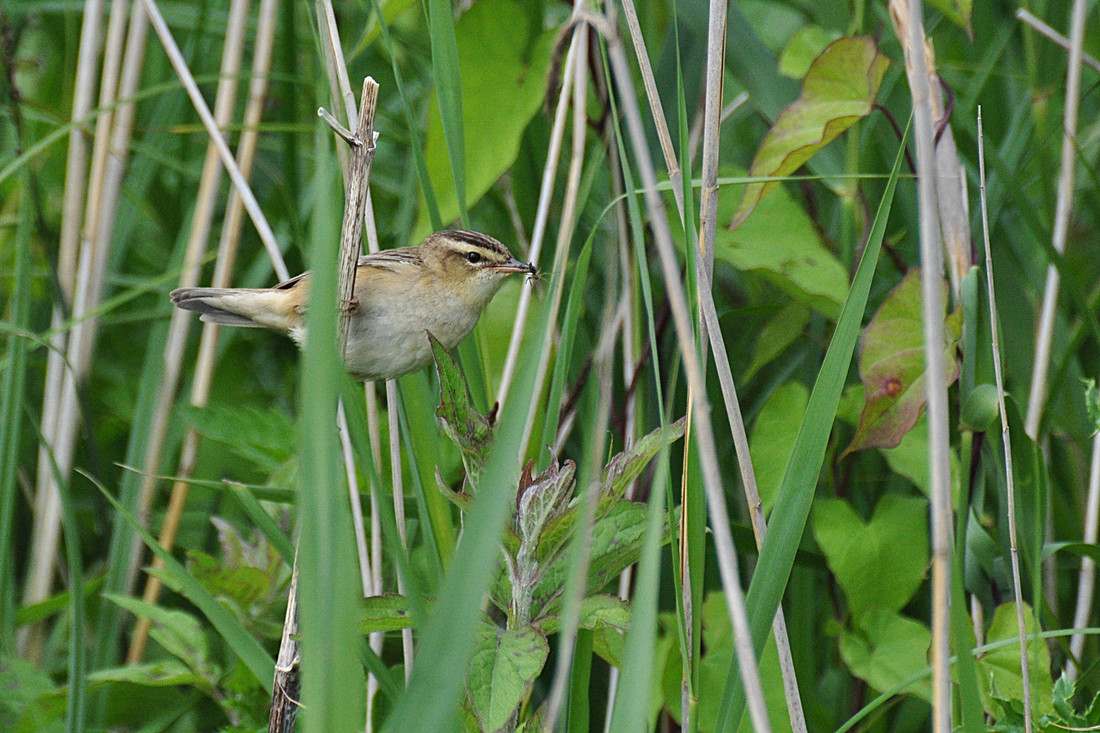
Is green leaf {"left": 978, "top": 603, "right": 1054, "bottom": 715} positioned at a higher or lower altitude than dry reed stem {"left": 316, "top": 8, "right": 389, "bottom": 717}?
lower

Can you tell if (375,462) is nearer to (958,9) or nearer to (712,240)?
(712,240)

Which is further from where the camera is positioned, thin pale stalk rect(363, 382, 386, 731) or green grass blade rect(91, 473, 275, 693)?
thin pale stalk rect(363, 382, 386, 731)

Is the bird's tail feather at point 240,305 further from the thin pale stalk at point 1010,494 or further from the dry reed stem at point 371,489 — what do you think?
the thin pale stalk at point 1010,494

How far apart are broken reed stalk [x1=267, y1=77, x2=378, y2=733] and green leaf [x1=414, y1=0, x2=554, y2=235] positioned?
0.56 meters

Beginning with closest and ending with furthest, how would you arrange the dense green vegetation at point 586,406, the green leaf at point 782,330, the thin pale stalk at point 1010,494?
1. the dense green vegetation at point 586,406
2. the thin pale stalk at point 1010,494
3. the green leaf at point 782,330

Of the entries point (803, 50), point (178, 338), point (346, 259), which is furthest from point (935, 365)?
point (178, 338)

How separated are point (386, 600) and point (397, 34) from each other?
1353mm

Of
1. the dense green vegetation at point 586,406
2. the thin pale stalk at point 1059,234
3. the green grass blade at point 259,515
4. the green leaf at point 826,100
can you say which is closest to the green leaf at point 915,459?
the dense green vegetation at point 586,406

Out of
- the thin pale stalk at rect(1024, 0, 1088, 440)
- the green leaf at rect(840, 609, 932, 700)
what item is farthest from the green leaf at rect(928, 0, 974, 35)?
the green leaf at rect(840, 609, 932, 700)

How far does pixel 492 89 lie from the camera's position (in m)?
1.81

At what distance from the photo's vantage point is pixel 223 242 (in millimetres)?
2182

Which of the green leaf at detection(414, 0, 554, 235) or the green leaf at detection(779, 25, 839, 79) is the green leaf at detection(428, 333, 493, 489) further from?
the green leaf at detection(779, 25, 839, 79)

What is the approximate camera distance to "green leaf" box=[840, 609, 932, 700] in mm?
1622

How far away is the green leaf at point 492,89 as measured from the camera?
1737mm
